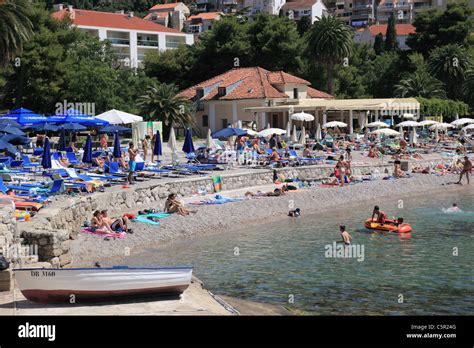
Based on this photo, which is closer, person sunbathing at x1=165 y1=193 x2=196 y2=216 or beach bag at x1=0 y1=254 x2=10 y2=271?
beach bag at x1=0 y1=254 x2=10 y2=271

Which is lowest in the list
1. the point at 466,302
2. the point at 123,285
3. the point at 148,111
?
the point at 466,302

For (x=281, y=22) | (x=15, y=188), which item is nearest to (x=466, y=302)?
(x=15, y=188)

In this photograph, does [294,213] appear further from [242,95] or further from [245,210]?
[242,95]

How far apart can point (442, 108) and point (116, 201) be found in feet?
133

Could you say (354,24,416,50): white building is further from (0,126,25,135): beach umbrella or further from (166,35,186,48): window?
(0,126,25,135): beach umbrella

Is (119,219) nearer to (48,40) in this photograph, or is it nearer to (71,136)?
(71,136)

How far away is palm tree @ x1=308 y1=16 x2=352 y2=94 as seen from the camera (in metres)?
65.2

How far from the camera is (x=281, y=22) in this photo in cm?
6881

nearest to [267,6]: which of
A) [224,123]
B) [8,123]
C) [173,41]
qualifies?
[173,41]

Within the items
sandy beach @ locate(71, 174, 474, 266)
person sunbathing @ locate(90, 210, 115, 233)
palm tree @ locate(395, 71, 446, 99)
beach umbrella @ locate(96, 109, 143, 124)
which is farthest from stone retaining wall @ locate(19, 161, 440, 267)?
palm tree @ locate(395, 71, 446, 99)

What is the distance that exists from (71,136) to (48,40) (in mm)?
11977

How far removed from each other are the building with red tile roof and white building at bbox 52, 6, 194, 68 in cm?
2595

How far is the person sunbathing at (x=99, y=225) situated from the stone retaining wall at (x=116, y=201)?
1.77 ft
